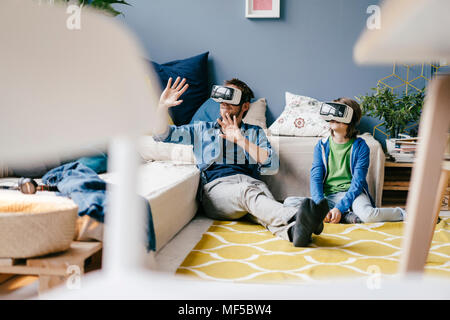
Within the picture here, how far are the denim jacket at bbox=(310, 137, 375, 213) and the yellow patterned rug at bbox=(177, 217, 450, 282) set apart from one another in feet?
0.40

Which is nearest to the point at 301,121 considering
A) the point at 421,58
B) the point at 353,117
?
the point at 353,117

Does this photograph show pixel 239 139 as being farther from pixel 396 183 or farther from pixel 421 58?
pixel 421 58

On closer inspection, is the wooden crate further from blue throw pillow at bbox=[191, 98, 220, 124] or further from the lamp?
blue throw pillow at bbox=[191, 98, 220, 124]

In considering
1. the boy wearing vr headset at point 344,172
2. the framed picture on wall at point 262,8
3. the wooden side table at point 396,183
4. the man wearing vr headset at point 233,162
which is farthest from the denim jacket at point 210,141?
the framed picture on wall at point 262,8

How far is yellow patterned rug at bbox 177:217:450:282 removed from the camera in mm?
1033

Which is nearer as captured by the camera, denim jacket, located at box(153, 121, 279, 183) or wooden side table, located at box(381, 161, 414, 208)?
denim jacket, located at box(153, 121, 279, 183)

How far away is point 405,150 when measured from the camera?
1.92 metres

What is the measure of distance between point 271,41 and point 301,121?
1.79ft

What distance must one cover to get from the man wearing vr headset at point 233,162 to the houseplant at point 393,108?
63cm

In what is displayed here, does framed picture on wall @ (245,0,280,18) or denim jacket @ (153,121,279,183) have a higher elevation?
framed picture on wall @ (245,0,280,18)

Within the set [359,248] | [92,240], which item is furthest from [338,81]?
A: [92,240]

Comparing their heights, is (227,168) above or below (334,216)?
above

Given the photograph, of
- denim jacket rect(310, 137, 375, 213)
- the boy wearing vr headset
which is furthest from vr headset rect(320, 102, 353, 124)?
denim jacket rect(310, 137, 375, 213)

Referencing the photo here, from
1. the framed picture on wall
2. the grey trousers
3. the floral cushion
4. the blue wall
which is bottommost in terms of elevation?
the grey trousers
